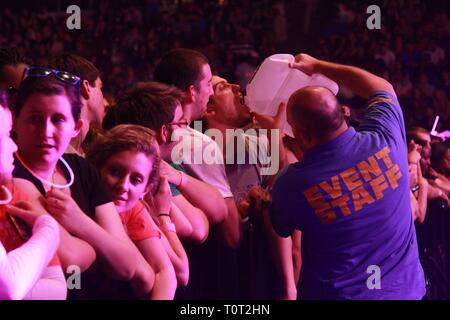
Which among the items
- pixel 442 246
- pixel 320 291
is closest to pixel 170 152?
pixel 320 291

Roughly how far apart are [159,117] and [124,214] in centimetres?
54

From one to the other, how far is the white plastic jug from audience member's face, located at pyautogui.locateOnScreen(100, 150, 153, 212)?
1009mm

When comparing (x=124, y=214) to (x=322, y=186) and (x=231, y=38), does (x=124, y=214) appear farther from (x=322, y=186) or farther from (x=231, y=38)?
(x=231, y=38)

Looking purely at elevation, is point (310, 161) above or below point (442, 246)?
above

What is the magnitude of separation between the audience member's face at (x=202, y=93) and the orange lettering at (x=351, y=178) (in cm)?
86

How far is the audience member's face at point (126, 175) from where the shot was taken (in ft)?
9.46

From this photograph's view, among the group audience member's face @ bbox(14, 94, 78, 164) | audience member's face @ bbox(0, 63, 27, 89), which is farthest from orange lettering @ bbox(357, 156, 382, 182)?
audience member's face @ bbox(0, 63, 27, 89)

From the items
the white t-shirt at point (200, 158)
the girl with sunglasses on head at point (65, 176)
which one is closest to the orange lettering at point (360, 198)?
the white t-shirt at point (200, 158)

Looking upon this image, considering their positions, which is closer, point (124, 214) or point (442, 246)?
point (124, 214)

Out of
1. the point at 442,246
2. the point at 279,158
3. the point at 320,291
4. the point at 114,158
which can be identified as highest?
the point at 114,158

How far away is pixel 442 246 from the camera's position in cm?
559

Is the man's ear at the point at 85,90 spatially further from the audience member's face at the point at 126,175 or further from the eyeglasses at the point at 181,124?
the audience member's face at the point at 126,175

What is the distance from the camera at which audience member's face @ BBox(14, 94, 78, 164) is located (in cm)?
257
